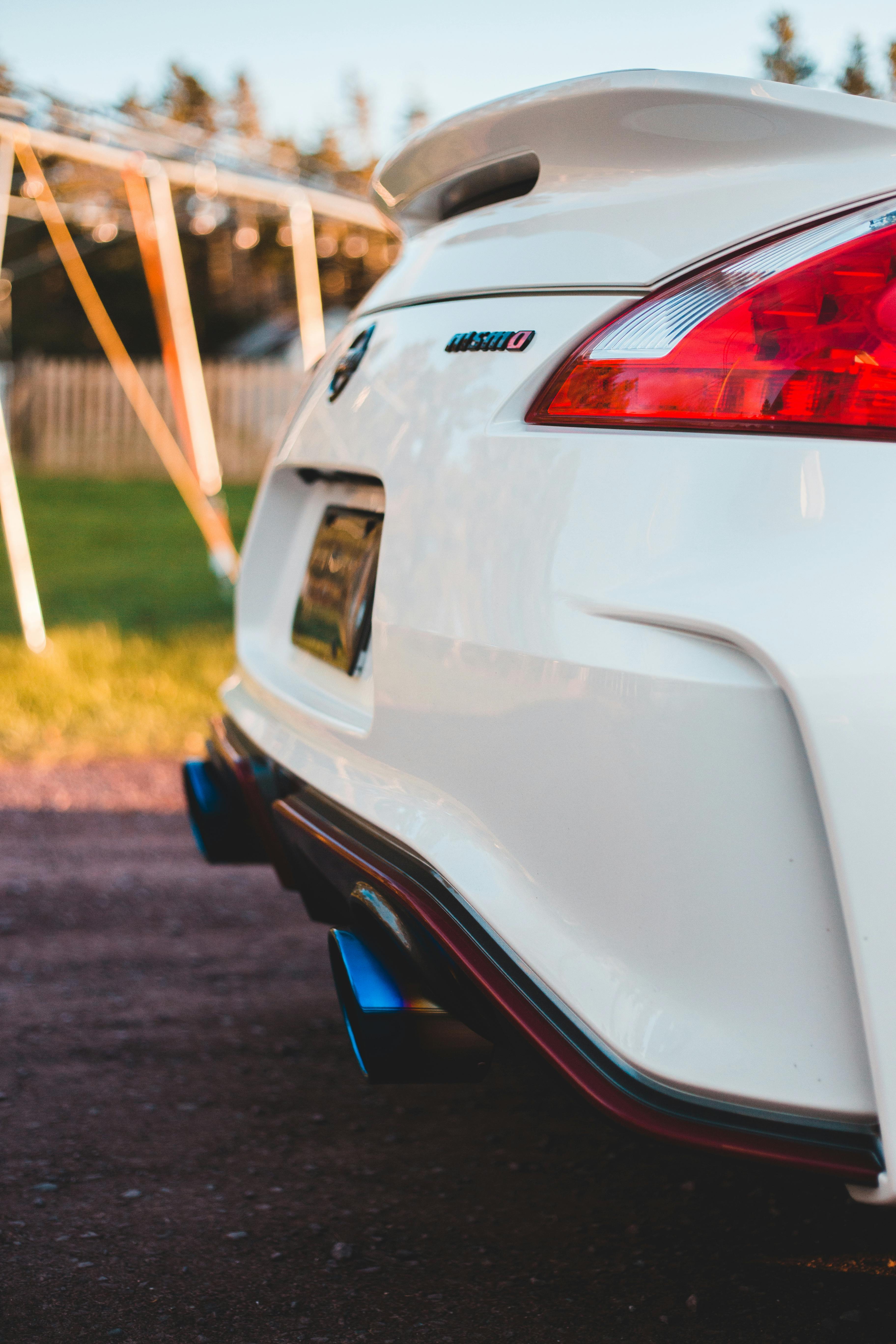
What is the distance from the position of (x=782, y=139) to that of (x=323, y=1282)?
5.26ft

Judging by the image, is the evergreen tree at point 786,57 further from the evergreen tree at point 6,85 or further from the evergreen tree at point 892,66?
the evergreen tree at point 6,85

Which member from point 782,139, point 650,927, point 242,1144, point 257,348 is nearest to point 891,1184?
point 650,927

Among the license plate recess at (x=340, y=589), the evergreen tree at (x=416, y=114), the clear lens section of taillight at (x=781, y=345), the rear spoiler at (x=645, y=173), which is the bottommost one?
the license plate recess at (x=340, y=589)

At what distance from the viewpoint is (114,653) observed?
20.2 feet

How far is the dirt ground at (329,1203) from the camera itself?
1.58 metres

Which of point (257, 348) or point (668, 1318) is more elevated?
point (257, 348)

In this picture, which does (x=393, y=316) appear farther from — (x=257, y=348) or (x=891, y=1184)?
(x=257, y=348)

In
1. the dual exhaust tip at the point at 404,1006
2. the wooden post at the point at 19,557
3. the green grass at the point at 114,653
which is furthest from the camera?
the wooden post at the point at 19,557

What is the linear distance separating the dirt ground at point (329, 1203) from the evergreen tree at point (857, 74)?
4.75 ft

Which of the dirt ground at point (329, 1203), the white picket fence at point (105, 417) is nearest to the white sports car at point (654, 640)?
the dirt ground at point (329, 1203)

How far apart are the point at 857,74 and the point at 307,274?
7.83 metres

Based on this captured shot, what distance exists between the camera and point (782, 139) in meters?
1.29

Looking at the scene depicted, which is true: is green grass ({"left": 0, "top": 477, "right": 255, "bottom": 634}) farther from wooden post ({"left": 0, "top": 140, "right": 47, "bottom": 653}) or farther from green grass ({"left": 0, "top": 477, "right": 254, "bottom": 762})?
wooden post ({"left": 0, "top": 140, "right": 47, "bottom": 653})

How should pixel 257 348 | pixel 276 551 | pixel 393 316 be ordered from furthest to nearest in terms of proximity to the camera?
pixel 257 348 < pixel 276 551 < pixel 393 316
